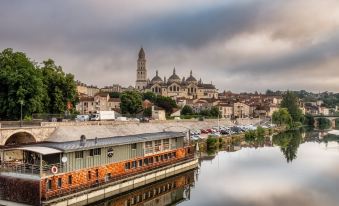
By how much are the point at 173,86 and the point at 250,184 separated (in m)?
137

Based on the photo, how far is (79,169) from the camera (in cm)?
2592

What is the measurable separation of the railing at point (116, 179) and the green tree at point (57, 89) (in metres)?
19.6

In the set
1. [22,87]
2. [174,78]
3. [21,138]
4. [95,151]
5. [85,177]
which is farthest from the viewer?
[174,78]

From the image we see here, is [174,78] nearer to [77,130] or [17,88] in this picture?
[77,130]

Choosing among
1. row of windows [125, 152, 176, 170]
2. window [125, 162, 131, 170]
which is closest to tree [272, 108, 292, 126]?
row of windows [125, 152, 176, 170]

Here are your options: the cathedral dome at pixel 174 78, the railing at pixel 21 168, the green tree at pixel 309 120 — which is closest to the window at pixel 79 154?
the railing at pixel 21 168

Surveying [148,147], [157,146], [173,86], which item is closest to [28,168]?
[148,147]

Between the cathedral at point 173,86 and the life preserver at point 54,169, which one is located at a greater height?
the cathedral at point 173,86

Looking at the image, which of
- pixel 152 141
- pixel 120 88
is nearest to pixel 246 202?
pixel 152 141

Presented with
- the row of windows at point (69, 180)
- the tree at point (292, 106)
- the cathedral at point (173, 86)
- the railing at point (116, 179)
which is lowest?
the railing at point (116, 179)

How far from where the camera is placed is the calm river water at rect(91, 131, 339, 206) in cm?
2855

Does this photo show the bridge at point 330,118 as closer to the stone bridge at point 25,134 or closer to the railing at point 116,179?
the railing at point 116,179

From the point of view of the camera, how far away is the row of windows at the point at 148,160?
102 feet

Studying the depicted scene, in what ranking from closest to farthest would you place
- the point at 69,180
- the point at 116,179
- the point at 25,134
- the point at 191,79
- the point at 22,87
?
the point at 69,180 → the point at 116,179 → the point at 25,134 → the point at 22,87 → the point at 191,79
